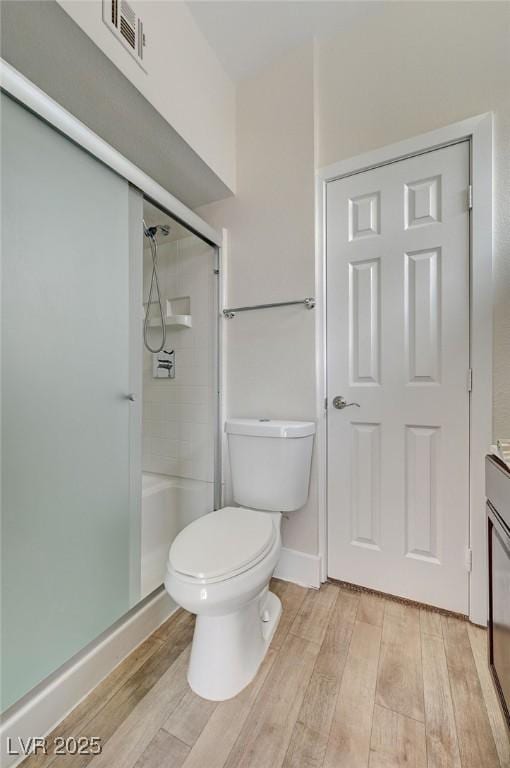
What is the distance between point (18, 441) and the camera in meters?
0.88

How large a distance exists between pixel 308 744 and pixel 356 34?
2.72 meters

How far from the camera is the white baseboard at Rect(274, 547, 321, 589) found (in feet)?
5.09

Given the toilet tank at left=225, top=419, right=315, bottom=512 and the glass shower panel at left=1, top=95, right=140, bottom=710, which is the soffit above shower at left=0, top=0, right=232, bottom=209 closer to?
the glass shower panel at left=1, top=95, right=140, bottom=710

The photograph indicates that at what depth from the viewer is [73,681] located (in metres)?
0.98

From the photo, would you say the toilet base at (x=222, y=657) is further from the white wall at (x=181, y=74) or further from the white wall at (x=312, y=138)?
the white wall at (x=181, y=74)

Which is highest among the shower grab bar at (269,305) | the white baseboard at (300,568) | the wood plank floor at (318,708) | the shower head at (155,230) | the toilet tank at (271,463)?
the shower head at (155,230)

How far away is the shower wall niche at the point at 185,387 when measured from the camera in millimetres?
1747

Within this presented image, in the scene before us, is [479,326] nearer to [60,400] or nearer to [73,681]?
[60,400]

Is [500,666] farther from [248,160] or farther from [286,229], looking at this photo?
[248,160]

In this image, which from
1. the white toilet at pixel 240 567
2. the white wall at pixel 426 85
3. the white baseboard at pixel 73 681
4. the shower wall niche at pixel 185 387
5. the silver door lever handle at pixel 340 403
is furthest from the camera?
the shower wall niche at pixel 185 387

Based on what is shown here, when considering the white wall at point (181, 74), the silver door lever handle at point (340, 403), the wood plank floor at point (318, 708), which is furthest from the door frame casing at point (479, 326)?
the white wall at point (181, 74)

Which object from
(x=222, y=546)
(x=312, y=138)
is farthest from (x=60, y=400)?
(x=312, y=138)

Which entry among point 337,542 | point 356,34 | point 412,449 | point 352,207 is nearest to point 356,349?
point 412,449

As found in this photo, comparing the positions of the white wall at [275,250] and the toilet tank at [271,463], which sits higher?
the white wall at [275,250]
